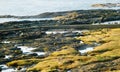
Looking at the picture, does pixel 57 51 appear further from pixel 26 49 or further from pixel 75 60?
pixel 75 60

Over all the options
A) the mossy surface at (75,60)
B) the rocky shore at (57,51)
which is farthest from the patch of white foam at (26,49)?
the mossy surface at (75,60)

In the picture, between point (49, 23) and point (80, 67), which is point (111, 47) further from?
point (49, 23)

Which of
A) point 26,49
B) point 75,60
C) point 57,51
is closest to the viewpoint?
point 75,60

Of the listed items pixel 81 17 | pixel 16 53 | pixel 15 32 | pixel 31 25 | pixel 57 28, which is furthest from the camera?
pixel 81 17

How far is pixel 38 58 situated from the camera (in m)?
77.9

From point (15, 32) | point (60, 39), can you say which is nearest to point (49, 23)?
point (15, 32)

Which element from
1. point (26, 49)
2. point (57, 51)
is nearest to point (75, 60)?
point (57, 51)

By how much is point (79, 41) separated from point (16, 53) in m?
20.2

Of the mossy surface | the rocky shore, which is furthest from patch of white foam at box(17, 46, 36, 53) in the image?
the mossy surface

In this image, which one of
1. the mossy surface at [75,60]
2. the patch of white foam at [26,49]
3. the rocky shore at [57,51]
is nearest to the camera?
the mossy surface at [75,60]

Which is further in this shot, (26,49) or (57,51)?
(26,49)

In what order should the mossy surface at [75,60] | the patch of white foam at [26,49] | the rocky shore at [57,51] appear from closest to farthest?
the mossy surface at [75,60] → the rocky shore at [57,51] → the patch of white foam at [26,49]

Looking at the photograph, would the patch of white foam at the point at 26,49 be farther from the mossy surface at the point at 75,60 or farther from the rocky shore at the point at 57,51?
the mossy surface at the point at 75,60

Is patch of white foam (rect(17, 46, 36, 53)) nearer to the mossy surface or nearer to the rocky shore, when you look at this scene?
the rocky shore
